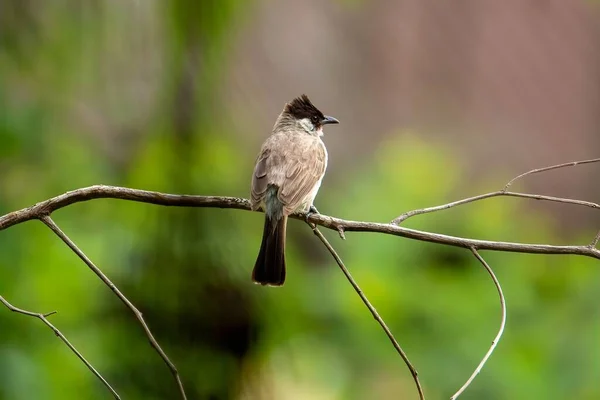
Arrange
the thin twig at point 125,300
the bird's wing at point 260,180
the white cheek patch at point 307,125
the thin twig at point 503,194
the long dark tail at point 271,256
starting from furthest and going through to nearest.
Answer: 1. the white cheek patch at point 307,125
2. the bird's wing at point 260,180
3. the long dark tail at point 271,256
4. the thin twig at point 503,194
5. the thin twig at point 125,300

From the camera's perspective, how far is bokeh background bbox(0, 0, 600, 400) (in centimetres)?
345

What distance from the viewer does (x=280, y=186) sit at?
11.9 ft

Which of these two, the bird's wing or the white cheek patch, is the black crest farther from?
the bird's wing

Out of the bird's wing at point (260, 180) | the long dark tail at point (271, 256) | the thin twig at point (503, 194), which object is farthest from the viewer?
the bird's wing at point (260, 180)

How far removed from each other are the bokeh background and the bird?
0.14 m

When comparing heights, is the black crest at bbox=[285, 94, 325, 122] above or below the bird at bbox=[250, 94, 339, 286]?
above

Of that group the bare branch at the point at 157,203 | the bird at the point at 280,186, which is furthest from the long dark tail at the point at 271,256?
the bare branch at the point at 157,203

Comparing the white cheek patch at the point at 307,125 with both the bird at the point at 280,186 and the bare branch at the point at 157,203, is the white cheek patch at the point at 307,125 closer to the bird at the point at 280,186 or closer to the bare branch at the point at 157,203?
the bird at the point at 280,186

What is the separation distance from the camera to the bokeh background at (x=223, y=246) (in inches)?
136

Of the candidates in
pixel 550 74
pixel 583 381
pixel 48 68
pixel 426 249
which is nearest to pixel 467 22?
pixel 550 74

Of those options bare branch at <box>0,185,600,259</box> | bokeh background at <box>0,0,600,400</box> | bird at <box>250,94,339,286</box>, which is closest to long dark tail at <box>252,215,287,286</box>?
bird at <box>250,94,339,286</box>

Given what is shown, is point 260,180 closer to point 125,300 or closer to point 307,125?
point 307,125

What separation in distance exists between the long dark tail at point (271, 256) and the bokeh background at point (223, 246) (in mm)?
133

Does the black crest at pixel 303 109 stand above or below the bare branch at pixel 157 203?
above
